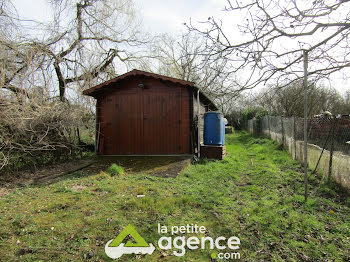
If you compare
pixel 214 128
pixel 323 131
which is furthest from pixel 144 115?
pixel 323 131

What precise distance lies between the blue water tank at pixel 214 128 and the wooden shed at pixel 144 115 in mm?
538

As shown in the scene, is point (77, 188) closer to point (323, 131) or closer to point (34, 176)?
point (34, 176)

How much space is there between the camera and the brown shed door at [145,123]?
8.38 meters

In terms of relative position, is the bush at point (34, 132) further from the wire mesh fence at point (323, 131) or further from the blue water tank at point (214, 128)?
the wire mesh fence at point (323, 131)

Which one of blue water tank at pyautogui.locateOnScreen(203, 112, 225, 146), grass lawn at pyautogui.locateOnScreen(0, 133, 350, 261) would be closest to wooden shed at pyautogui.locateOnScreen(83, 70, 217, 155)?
blue water tank at pyautogui.locateOnScreen(203, 112, 225, 146)

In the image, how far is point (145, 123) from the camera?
28.3ft

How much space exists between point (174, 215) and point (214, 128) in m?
5.43

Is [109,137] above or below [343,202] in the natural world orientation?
above

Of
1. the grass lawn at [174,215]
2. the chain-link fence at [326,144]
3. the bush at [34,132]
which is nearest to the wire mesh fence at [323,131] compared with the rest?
the chain-link fence at [326,144]

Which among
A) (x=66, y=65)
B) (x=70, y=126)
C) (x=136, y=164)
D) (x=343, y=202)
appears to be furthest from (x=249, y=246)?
(x=66, y=65)

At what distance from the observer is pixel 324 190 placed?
4.56 meters

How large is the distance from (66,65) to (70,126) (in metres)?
4.63

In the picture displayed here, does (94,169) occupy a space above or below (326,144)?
below

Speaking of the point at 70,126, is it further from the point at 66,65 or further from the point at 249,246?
the point at 249,246
